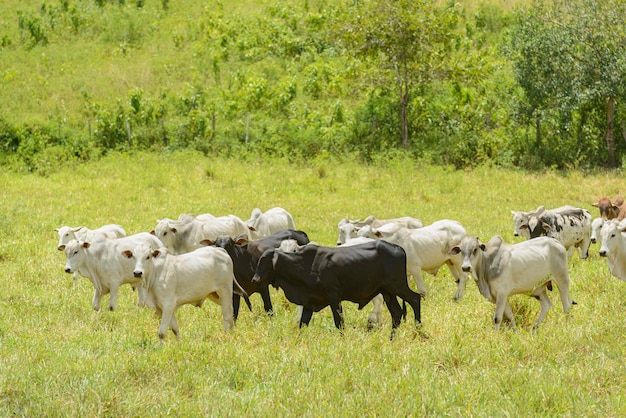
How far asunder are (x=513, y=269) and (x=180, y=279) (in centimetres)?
373

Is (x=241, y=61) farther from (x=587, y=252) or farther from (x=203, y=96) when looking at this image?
(x=587, y=252)

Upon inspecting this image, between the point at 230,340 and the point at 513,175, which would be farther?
the point at 513,175

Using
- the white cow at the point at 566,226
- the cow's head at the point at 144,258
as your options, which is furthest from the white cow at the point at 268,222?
the cow's head at the point at 144,258

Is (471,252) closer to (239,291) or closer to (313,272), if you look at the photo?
(313,272)

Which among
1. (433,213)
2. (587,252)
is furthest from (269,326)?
(433,213)

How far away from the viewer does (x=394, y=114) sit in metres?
27.6

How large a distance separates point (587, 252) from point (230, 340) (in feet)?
26.5

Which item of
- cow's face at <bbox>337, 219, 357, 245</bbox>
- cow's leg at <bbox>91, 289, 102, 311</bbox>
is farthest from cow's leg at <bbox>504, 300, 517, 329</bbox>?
cow's leg at <bbox>91, 289, 102, 311</bbox>

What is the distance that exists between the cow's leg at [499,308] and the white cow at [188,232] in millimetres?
4935

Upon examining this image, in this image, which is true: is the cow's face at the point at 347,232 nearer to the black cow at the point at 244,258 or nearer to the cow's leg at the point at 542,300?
the black cow at the point at 244,258

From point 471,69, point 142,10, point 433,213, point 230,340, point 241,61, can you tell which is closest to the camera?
point 230,340

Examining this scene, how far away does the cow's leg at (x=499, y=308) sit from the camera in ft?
30.2

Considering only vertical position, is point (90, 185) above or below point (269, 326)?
below

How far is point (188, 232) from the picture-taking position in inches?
516
